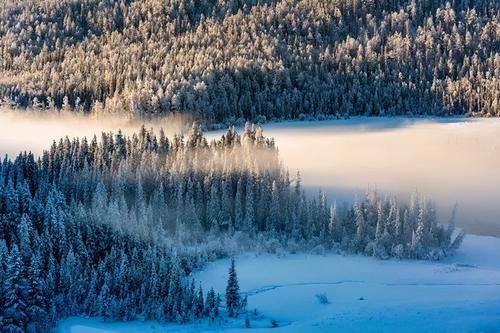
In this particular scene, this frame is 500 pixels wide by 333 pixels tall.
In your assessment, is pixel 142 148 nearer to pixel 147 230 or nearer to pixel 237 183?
pixel 237 183

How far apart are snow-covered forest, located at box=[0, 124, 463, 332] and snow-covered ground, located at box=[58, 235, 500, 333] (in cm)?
308

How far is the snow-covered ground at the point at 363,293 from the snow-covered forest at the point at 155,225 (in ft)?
10.1

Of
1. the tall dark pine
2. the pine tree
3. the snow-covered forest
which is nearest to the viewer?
the pine tree

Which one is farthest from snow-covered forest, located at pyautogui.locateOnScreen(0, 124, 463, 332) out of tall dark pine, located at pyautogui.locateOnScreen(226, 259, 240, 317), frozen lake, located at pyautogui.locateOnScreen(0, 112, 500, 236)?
frozen lake, located at pyautogui.locateOnScreen(0, 112, 500, 236)

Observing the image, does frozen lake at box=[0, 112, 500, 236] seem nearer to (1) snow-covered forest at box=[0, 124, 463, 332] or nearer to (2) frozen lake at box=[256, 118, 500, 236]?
(2) frozen lake at box=[256, 118, 500, 236]

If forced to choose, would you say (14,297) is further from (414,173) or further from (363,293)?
(414,173)

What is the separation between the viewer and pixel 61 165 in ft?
438

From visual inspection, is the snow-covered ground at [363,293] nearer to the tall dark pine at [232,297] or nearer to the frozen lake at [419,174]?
the tall dark pine at [232,297]

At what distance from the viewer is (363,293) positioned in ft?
306

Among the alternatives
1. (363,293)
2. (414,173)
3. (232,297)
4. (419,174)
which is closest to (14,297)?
(232,297)

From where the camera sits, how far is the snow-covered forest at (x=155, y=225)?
81.3 meters

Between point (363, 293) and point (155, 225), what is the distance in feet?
123

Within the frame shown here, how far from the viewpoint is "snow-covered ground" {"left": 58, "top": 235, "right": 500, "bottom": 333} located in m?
78.9

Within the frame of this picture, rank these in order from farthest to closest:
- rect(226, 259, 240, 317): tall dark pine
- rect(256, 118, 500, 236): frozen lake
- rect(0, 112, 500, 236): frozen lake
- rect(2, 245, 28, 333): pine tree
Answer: rect(0, 112, 500, 236): frozen lake
rect(256, 118, 500, 236): frozen lake
rect(226, 259, 240, 317): tall dark pine
rect(2, 245, 28, 333): pine tree
